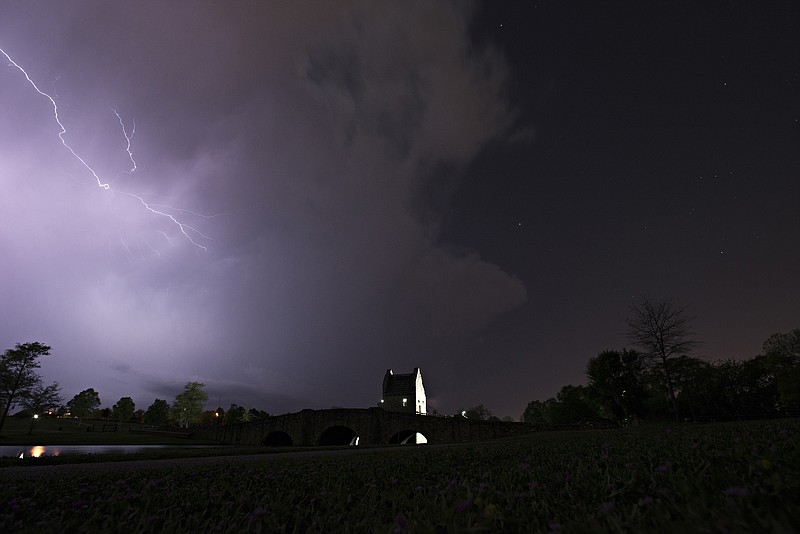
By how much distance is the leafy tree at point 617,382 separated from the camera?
5697cm

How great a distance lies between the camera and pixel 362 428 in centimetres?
5684

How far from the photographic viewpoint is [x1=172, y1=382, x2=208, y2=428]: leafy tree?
97.3 meters

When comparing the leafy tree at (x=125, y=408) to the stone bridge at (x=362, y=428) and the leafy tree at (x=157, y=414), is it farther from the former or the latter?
the stone bridge at (x=362, y=428)

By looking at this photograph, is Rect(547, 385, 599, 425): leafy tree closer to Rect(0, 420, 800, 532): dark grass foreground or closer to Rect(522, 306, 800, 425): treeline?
Rect(522, 306, 800, 425): treeline

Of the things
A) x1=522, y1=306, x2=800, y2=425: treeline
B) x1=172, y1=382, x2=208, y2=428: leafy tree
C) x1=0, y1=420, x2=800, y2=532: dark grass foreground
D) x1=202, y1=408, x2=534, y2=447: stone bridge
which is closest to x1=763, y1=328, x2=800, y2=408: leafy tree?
x1=522, y1=306, x2=800, y2=425: treeline

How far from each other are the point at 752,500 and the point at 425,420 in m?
56.3

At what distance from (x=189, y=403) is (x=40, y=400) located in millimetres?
56211

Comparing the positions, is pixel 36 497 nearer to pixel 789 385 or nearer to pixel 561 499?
pixel 561 499

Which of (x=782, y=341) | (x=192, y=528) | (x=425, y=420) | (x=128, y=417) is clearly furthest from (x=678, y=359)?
(x=128, y=417)

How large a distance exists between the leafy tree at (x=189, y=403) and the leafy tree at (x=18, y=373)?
55204 mm

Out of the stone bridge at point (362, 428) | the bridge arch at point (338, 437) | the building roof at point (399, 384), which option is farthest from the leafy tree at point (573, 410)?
the bridge arch at point (338, 437)

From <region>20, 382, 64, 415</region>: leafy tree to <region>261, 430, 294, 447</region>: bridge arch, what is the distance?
102ft

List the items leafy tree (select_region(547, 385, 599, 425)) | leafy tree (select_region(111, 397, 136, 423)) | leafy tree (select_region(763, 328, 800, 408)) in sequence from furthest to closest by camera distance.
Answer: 1. leafy tree (select_region(111, 397, 136, 423))
2. leafy tree (select_region(547, 385, 599, 425))
3. leafy tree (select_region(763, 328, 800, 408))

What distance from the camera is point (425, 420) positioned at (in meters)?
53.7
